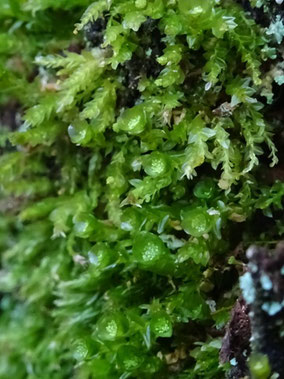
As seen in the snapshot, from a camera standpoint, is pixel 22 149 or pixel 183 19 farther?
pixel 22 149

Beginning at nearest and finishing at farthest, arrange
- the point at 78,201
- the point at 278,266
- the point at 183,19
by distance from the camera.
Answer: the point at 278,266
the point at 183,19
the point at 78,201

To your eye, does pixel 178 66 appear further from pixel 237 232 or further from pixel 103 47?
pixel 237 232

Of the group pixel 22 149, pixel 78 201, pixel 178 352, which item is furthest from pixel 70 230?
pixel 178 352

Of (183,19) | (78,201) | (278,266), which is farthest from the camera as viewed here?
(78,201)

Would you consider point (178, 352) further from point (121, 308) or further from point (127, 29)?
point (127, 29)

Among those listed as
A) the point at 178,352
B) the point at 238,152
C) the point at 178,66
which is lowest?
the point at 178,352

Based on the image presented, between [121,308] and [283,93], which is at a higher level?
[283,93]

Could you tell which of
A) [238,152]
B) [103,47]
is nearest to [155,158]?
[238,152]
